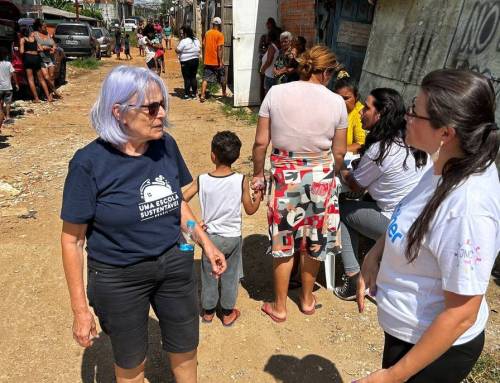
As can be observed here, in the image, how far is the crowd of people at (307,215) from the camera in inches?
48.6

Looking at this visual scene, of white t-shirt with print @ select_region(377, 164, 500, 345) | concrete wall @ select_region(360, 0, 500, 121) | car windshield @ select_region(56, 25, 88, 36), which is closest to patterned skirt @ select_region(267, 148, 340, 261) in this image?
white t-shirt with print @ select_region(377, 164, 500, 345)

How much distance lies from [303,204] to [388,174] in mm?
642

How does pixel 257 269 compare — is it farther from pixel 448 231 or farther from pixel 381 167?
pixel 448 231

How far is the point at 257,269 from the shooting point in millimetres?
3768

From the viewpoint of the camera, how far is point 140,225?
5.84 ft

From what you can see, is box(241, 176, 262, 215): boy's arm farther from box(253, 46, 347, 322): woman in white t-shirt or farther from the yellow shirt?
the yellow shirt

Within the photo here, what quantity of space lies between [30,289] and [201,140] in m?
4.35

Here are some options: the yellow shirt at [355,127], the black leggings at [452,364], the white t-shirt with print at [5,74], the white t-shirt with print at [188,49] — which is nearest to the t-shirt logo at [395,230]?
the black leggings at [452,364]

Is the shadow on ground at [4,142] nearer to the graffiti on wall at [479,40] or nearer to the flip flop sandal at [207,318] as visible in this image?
the flip flop sandal at [207,318]

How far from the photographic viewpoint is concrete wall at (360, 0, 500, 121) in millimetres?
3766

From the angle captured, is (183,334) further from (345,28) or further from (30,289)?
(345,28)

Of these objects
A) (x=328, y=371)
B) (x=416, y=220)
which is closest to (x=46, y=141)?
(x=328, y=371)

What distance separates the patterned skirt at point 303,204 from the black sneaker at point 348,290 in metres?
0.47

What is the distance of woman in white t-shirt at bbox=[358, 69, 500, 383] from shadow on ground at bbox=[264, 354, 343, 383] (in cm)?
132
